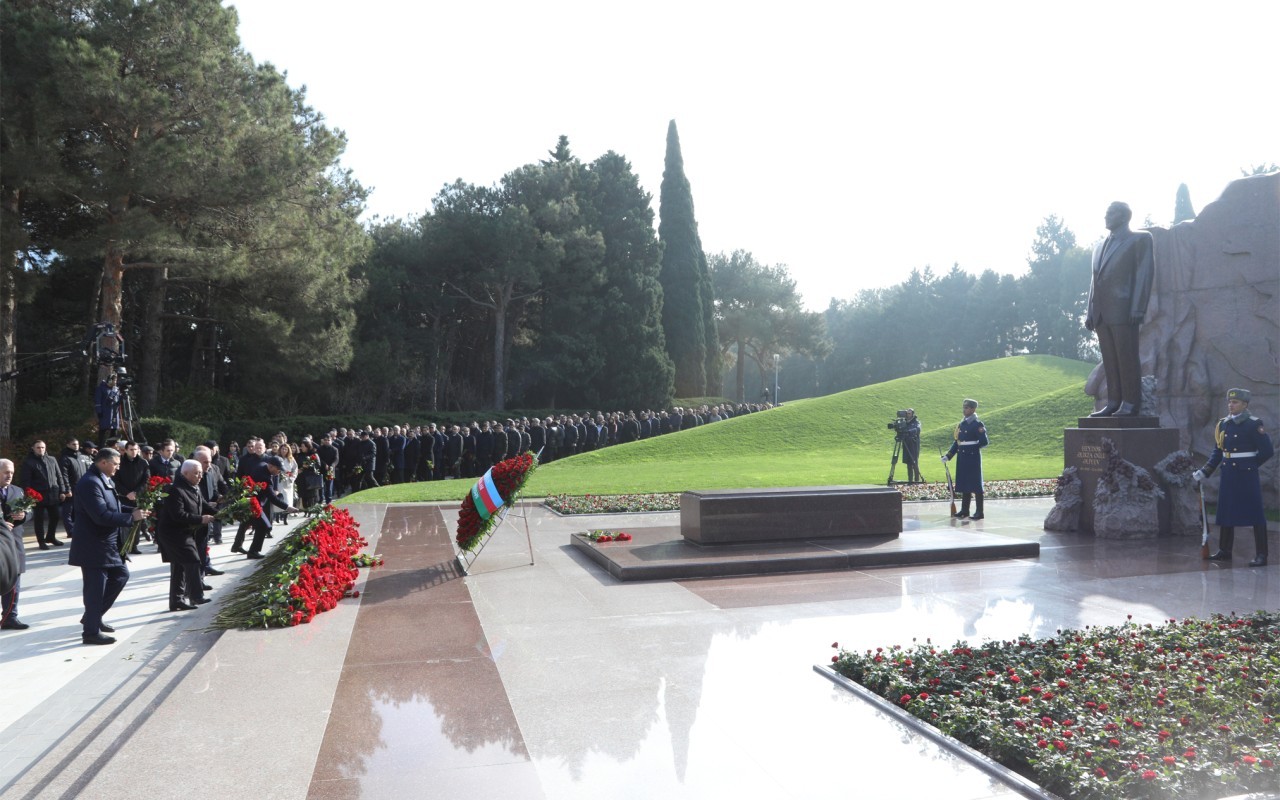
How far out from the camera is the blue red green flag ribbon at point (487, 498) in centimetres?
824

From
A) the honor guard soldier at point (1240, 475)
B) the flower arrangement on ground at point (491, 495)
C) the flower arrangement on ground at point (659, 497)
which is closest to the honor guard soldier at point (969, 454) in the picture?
the flower arrangement on ground at point (659, 497)

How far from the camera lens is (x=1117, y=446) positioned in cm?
1048

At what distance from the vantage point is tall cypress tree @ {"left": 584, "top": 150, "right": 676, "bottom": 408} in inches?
1570

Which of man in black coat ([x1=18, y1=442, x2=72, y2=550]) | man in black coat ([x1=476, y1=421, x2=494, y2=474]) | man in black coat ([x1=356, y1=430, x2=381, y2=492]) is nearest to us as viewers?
man in black coat ([x1=18, y1=442, x2=72, y2=550])

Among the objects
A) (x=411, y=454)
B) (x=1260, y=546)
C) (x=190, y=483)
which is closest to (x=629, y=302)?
(x=411, y=454)

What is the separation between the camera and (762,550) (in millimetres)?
9070

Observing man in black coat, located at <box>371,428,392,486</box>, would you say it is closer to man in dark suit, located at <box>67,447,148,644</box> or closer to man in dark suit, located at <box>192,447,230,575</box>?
man in dark suit, located at <box>192,447,230,575</box>

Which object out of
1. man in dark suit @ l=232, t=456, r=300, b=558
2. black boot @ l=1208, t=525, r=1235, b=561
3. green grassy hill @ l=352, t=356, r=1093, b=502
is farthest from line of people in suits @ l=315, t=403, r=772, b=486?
black boot @ l=1208, t=525, r=1235, b=561

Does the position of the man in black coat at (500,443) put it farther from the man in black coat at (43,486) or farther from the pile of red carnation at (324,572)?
the pile of red carnation at (324,572)

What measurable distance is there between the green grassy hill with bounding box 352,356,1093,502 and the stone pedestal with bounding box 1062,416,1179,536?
5846 millimetres

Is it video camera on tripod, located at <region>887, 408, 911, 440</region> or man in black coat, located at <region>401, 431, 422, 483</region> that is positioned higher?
video camera on tripod, located at <region>887, 408, 911, 440</region>

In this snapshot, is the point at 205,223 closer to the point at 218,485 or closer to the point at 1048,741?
the point at 218,485

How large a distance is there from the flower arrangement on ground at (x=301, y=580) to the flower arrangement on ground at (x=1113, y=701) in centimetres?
417

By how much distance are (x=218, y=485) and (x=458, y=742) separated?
8.69m
